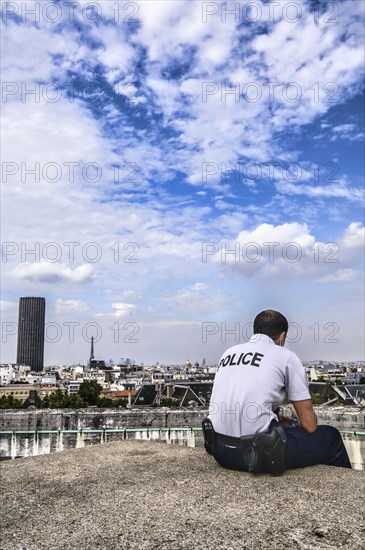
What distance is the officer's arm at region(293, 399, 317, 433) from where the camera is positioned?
175 inches

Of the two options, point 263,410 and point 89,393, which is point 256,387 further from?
point 89,393

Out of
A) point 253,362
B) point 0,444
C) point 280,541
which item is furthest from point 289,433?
point 0,444

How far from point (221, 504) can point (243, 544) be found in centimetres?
78

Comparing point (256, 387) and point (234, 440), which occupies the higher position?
point (256, 387)

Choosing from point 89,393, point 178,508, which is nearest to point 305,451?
point 178,508

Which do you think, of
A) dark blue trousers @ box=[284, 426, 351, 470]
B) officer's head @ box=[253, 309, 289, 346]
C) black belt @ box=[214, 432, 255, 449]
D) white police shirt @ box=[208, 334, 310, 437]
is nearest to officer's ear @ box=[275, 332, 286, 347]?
officer's head @ box=[253, 309, 289, 346]

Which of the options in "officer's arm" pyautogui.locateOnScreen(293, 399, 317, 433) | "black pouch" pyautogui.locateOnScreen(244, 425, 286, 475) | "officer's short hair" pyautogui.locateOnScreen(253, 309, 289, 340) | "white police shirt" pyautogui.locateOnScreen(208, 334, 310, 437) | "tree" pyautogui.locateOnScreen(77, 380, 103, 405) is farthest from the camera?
"tree" pyautogui.locateOnScreen(77, 380, 103, 405)

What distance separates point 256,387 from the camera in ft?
14.4

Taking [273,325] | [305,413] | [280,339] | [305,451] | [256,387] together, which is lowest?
[305,451]

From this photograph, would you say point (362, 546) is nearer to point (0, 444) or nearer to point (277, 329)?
point (277, 329)

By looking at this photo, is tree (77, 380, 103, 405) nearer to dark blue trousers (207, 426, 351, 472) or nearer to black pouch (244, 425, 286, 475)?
dark blue trousers (207, 426, 351, 472)

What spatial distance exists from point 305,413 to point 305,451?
485 millimetres

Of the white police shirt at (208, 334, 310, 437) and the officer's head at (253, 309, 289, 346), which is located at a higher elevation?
the officer's head at (253, 309, 289, 346)

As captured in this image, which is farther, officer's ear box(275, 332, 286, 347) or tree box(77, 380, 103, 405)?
tree box(77, 380, 103, 405)
